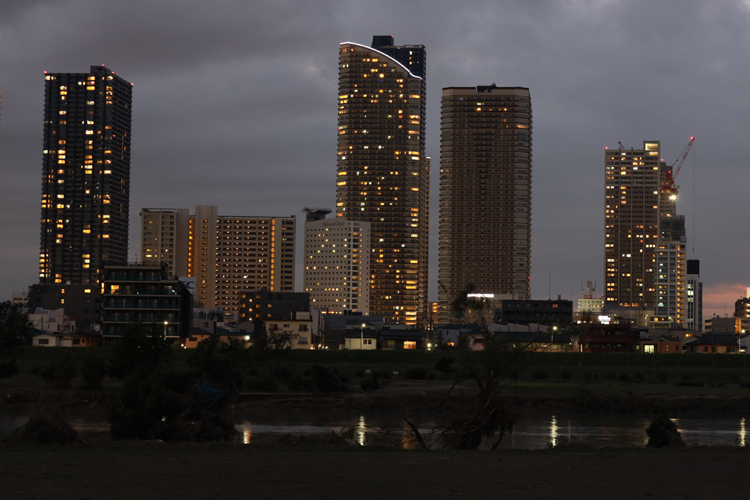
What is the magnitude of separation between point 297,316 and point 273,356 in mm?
52232

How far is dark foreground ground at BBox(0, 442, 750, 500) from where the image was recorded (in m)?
20.7

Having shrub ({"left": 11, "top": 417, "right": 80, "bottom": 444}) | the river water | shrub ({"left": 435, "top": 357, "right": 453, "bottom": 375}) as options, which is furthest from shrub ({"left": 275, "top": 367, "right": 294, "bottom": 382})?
shrub ({"left": 11, "top": 417, "right": 80, "bottom": 444})

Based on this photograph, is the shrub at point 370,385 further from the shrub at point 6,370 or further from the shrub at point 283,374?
the shrub at point 6,370

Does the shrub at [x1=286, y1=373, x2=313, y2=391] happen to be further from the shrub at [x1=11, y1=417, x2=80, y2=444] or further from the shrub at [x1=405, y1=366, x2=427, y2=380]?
the shrub at [x1=11, y1=417, x2=80, y2=444]

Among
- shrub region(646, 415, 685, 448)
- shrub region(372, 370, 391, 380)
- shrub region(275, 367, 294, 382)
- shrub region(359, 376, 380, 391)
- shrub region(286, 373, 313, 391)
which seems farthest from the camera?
shrub region(372, 370, 391, 380)

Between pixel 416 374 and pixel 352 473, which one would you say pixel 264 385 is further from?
pixel 352 473

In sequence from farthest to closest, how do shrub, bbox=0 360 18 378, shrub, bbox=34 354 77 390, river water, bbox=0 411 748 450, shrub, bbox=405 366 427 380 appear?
shrub, bbox=405 366 427 380 → shrub, bbox=0 360 18 378 → shrub, bbox=34 354 77 390 → river water, bbox=0 411 748 450

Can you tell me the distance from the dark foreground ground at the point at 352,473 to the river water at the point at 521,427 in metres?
11.7

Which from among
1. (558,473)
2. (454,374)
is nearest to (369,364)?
(454,374)

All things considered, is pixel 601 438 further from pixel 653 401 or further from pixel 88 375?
pixel 88 375

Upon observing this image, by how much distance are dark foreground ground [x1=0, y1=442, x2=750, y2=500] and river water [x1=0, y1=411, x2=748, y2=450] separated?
38.4 feet

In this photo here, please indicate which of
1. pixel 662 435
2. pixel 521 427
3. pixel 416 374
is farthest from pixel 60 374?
pixel 662 435

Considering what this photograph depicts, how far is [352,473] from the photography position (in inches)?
928

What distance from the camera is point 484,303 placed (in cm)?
4097
